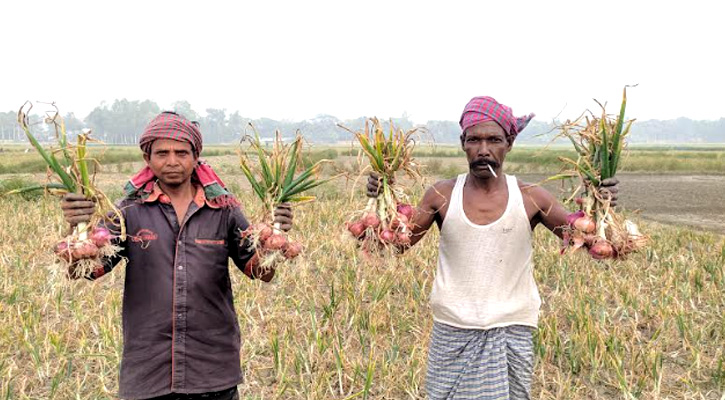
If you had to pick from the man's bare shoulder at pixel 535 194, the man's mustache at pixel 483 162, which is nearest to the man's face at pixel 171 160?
the man's mustache at pixel 483 162

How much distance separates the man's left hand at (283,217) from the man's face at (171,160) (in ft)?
1.26

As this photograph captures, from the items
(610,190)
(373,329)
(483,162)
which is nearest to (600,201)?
(610,190)

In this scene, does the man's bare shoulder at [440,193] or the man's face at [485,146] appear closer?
the man's face at [485,146]

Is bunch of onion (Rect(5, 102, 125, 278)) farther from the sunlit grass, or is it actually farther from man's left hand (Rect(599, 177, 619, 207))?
man's left hand (Rect(599, 177, 619, 207))

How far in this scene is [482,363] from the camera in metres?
2.01

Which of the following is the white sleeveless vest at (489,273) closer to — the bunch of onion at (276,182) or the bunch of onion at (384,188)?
the bunch of onion at (384,188)

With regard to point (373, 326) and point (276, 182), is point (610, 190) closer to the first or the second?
point (276, 182)

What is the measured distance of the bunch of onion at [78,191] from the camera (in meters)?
1.89

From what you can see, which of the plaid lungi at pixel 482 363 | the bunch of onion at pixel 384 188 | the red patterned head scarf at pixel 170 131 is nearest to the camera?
the red patterned head scarf at pixel 170 131

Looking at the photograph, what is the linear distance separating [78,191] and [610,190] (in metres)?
1.96

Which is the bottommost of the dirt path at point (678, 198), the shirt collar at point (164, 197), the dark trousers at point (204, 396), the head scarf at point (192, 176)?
the dirt path at point (678, 198)

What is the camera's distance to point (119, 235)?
6.30 feet

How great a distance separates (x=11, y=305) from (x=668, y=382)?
4.38 m

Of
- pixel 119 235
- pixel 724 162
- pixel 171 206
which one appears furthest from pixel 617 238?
pixel 724 162
